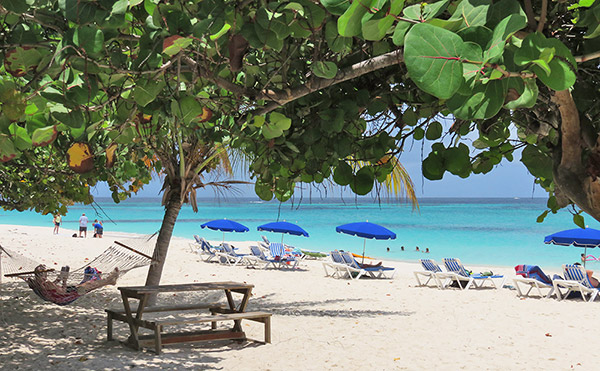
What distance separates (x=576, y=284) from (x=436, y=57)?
11.7 m

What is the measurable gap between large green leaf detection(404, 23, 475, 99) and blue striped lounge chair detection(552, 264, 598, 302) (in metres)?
11.6

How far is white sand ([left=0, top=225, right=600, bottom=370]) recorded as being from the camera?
559 centimetres

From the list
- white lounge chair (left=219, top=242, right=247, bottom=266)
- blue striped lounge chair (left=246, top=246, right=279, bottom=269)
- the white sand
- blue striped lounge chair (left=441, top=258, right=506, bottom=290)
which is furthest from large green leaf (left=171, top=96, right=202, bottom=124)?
white lounge chair (left=219, top=242, right=247, bottom=266)

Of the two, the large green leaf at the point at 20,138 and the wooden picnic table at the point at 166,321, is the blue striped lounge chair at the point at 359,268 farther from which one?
the large green leaf at the point at 20,138

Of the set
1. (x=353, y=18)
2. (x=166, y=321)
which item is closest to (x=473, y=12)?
(x=353, y=18)

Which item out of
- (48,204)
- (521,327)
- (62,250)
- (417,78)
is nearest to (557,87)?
(417,78)

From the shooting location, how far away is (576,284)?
10922 mm

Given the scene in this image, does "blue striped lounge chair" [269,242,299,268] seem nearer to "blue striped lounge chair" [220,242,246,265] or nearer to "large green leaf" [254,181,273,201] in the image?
"blue striped lounge chair" [220,242,246,265]

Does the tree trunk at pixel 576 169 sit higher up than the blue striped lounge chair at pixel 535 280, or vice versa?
the tree trunk at pixel 576 169

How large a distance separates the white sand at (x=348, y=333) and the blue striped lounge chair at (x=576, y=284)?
1.42ft

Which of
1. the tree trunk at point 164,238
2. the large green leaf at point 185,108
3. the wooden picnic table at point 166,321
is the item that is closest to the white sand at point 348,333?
the wooden picnic table at point 166,321

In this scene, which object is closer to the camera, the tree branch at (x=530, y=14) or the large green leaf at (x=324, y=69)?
the tree branch at (x=530, y=14)

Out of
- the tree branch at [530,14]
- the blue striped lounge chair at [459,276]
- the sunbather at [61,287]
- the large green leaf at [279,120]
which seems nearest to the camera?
the tree branch at [530,14]

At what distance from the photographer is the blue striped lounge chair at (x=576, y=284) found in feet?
35.8
